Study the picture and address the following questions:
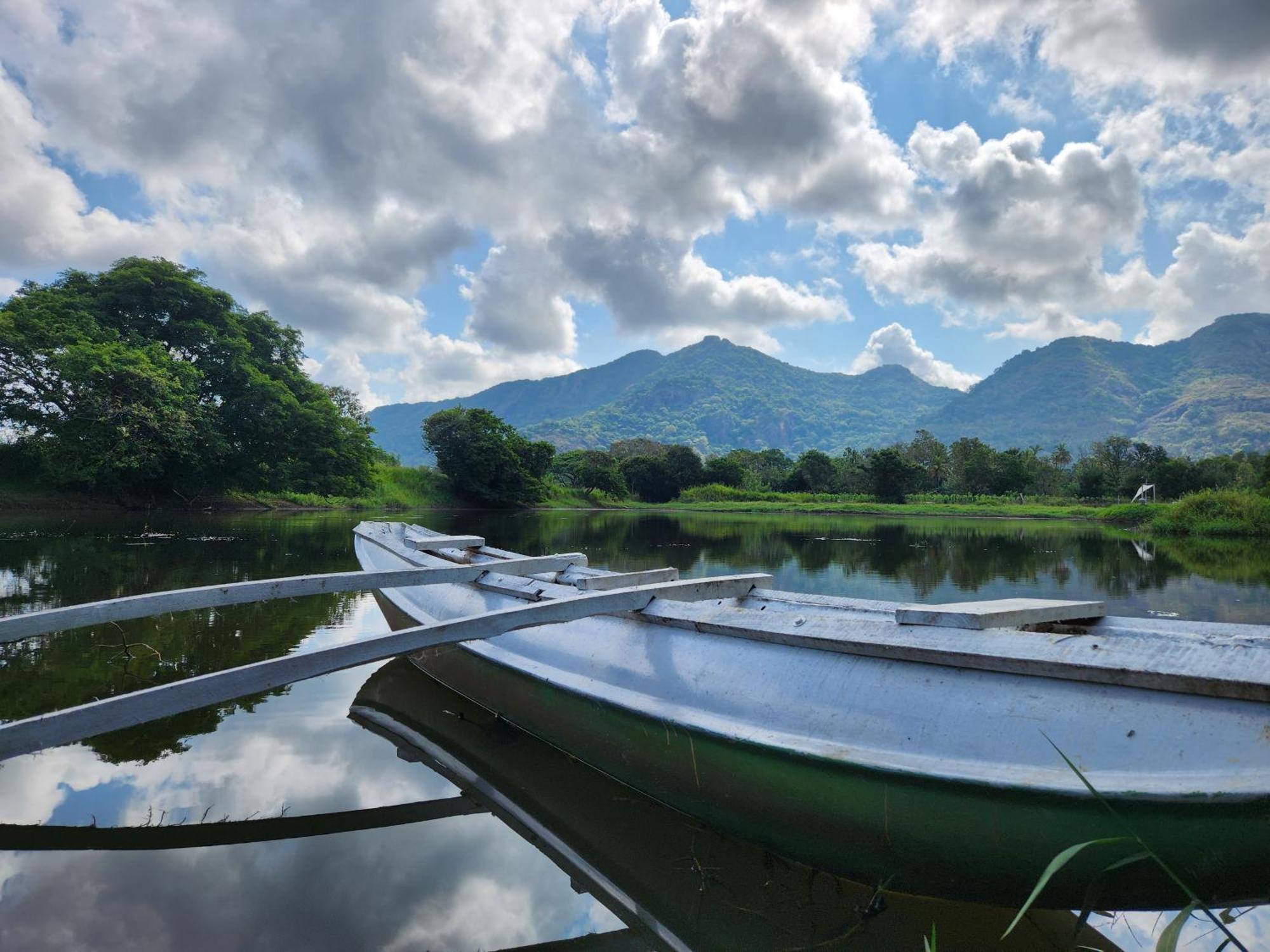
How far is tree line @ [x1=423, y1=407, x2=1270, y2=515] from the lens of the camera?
142 feet

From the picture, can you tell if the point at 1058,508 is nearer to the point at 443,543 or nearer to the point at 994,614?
the point at 443,543

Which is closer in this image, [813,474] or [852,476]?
[852,476]

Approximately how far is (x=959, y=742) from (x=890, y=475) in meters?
55.2

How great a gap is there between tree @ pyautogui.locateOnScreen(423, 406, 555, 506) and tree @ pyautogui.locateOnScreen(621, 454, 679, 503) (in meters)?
17.1

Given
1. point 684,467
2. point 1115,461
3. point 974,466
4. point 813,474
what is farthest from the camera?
point 684,467

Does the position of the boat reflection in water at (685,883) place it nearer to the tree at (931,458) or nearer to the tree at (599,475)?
the tree at (599,475)

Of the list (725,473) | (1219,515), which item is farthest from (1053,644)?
(725,473)

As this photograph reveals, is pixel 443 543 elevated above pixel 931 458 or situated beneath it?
situated beneath

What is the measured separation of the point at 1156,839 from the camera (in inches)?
68.2

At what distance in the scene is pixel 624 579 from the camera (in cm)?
399

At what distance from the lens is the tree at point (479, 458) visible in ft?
140

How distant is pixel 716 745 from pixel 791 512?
46311mm

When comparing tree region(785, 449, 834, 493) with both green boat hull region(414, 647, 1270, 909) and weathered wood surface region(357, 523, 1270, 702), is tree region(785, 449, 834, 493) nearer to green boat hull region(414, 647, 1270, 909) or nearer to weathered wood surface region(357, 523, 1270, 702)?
weathered wood surface region(357, 523, 1270, 702)

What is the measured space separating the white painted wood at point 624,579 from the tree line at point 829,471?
38.3 m
